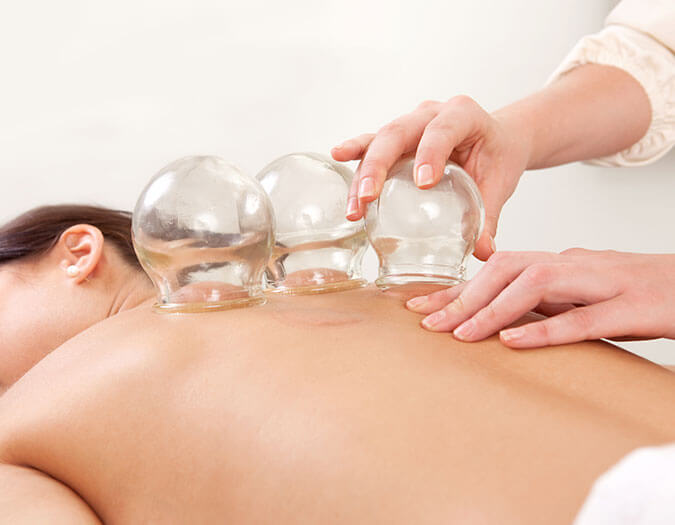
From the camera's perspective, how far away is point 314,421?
23.5 inches

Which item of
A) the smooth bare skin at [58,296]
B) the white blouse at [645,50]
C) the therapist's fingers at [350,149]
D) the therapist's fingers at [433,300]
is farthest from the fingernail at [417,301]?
the white blouse at [645,50]

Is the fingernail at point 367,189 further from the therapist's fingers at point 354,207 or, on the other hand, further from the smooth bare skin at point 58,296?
the smooth bare skin at point 58,296

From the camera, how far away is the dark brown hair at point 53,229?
3.71 ft

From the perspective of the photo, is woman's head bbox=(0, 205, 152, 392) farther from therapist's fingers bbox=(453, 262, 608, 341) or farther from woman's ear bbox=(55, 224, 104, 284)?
therapist's fingers bbox=(453, 262, 608, 341)

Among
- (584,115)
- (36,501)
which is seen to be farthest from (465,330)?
(584,115)

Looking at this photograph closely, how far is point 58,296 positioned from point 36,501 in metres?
0.46

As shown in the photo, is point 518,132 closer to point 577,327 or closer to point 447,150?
point 447,150

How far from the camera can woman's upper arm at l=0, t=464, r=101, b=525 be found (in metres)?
0.65

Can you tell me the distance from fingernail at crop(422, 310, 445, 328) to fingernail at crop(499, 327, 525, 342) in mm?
62

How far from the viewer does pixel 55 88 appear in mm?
1703

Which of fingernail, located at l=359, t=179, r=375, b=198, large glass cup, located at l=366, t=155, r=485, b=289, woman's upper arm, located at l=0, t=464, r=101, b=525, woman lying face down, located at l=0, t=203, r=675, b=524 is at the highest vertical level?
fingernail, located at l=359, t=179, r=375, b=198

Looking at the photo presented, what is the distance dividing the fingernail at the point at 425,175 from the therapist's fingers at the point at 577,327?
0.57ft

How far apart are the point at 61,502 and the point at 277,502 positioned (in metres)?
0.23

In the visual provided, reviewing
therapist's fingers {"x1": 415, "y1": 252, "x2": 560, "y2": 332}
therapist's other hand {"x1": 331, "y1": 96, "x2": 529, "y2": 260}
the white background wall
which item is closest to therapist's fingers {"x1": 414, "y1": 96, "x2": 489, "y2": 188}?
therapist's other hand {"x1": 331, "y1": 96, "x2": 529, "y2": 260}
